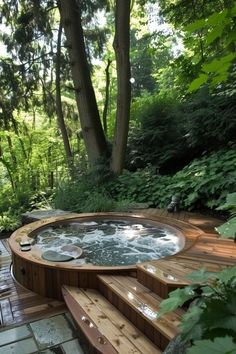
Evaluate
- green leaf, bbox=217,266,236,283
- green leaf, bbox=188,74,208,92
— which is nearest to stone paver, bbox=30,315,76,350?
green leaf, bbox=217,266,236,283

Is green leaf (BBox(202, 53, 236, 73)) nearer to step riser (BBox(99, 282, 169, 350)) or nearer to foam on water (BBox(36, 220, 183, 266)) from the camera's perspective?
step riser (BBox(99, 282, 169, 350))

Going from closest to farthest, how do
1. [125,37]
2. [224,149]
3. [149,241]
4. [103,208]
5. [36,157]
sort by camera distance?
1. [149,241]
2. [103,208]
3. [224,149]
4. [125,37]
5. [36,157]

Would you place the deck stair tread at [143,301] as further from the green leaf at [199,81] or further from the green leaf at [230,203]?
the green leaf at [199,81]

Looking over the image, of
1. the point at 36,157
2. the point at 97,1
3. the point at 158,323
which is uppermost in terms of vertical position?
the point at 97,1

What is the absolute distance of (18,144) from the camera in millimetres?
10344

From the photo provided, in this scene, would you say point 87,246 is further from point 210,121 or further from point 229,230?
point 210,121

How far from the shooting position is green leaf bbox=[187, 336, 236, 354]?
28.5 inches

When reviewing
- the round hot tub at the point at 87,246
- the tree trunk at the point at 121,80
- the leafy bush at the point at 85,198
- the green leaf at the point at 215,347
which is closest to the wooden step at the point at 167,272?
the round hot tub at the point at 87,246

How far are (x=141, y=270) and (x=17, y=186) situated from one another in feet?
20.6

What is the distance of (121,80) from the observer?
6.89 m

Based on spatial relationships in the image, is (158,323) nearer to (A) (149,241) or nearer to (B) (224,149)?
(A) (149,241)

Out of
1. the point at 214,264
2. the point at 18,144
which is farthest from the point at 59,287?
the point at 18,144

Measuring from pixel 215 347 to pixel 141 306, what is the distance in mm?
1804

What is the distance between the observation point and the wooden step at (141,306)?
2123mm
